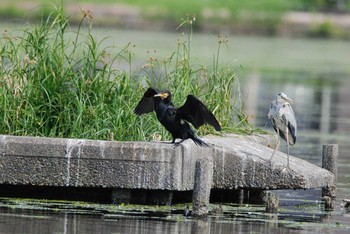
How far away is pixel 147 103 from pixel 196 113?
2.80 feet

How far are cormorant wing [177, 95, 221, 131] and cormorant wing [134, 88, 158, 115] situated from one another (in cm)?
59

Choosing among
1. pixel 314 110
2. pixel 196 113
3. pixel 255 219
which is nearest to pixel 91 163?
pixel 196 113

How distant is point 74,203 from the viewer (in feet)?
39.0

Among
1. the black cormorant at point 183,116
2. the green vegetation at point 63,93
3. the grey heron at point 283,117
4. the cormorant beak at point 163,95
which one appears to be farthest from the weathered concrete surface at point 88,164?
the grey heron at point 283,117

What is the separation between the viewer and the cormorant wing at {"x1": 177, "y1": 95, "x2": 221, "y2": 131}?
11.6 meters

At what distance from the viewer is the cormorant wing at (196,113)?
38.0 feet

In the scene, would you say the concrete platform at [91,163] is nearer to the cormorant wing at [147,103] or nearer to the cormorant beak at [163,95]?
the cormorant beak at [163,95]

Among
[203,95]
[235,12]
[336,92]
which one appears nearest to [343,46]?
[235,12]

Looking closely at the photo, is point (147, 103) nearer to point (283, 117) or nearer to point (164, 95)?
point (164, 95)

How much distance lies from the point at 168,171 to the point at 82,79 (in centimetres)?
175

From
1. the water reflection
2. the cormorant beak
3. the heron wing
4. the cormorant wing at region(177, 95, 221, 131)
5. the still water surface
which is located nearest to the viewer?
the still water surface

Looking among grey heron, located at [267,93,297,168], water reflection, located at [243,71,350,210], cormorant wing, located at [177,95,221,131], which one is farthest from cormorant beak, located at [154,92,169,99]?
water reflection, located at [243,71,350,210]

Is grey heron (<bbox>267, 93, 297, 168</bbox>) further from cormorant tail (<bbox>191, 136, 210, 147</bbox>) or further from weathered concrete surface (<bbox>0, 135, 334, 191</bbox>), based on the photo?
weathered concrete surface (<bbox>0, 135, 334, 191</bbox>)

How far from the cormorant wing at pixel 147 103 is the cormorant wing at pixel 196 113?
0.59 meters
